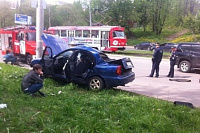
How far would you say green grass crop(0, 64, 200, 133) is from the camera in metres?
4.40

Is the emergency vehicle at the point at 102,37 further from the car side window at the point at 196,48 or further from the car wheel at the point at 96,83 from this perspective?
the car wheel at the point at 96,83

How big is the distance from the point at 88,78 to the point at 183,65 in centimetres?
818

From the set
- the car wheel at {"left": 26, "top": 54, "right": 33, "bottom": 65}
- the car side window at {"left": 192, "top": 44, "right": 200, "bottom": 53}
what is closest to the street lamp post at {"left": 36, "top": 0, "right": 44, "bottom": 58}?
the car wheel at {"left": 26, "top": 54, "right": 33, "bottom": 65}

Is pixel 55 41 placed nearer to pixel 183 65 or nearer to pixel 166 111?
pixel 166 111

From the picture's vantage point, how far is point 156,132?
4.42 metres

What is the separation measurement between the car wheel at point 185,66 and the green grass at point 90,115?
8513mm

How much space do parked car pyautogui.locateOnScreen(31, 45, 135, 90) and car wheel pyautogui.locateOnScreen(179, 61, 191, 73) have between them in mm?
7074

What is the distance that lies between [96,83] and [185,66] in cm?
812

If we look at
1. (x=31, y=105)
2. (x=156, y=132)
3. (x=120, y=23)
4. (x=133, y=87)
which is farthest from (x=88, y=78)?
(x=120, y=23)

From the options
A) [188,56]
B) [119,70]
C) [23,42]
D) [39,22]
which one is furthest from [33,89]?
[188,56]

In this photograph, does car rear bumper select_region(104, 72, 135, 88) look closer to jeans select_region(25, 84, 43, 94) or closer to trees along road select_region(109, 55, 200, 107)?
trees along road select_region(109, 55, 200, 107)

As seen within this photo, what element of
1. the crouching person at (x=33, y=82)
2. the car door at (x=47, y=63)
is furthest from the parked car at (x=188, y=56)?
the crouching person at (x=33, y=82)

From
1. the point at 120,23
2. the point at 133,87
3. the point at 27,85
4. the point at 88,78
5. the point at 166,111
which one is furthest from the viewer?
the point at 120,23

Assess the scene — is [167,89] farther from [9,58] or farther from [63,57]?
[9,58]
